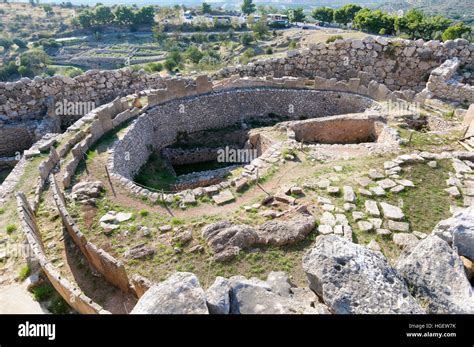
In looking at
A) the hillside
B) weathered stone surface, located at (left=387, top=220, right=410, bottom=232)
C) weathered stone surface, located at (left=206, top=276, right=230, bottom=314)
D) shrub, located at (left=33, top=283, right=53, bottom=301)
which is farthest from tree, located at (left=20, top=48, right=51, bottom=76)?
the hillside

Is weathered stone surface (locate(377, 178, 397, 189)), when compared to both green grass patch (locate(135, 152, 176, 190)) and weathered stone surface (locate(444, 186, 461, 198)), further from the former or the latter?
green grass patch (locate(135, 152, 176, 190))

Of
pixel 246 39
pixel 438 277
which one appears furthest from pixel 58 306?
pixel 246 39

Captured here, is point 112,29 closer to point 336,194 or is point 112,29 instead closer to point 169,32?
point 169,32

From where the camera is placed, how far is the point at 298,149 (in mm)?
14469

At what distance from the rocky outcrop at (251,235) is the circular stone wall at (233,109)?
8.53m

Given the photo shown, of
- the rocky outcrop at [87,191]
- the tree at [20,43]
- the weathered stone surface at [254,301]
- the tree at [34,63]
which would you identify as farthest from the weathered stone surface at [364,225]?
the tree at [20,43]

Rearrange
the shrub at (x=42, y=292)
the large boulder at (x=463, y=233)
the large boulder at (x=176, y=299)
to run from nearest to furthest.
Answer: the large boulder at (x=176, y=299) → the large boulder at (x=463, y=233) → the shrub at (x=42, y=292)

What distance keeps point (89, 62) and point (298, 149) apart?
7249 centimetres

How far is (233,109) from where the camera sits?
1908 centimetres

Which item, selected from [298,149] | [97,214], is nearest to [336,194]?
[298,149]

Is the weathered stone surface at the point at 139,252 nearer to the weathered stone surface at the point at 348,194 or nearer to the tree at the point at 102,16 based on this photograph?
the weathered stone surface at the point at 348,194

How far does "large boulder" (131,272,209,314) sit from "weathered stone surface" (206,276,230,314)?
0.18m

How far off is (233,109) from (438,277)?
15.2 m

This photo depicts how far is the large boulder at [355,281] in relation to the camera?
4691mm
